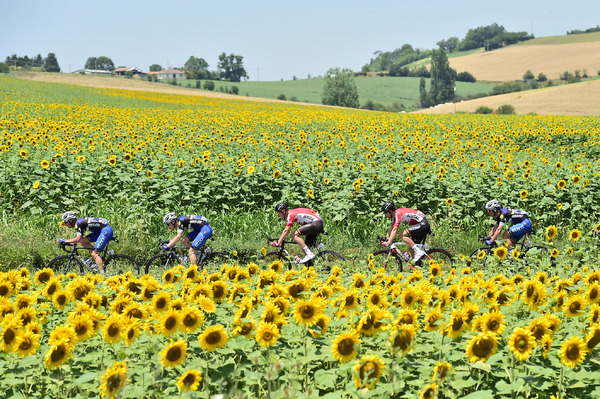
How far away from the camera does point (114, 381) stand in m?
2.60

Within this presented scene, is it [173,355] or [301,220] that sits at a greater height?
[173,355]

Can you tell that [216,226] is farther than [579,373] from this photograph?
Yes

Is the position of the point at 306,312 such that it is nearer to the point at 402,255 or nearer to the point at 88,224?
the point at 402,255

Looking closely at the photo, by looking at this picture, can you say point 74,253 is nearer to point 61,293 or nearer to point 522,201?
point 61,293

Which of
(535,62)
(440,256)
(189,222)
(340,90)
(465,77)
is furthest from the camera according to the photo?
(465,77)

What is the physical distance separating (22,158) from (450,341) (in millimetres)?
11956

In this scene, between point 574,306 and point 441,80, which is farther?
point 441,80

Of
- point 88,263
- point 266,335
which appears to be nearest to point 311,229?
point 88,263

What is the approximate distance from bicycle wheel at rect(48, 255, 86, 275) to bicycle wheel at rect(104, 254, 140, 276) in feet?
1.47

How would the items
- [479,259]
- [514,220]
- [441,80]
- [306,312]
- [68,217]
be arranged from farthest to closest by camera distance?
[441,80] → [514,220] → [68,217] → [479,259] → [306,312]

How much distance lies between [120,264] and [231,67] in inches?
5700

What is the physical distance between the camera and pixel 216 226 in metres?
11.3

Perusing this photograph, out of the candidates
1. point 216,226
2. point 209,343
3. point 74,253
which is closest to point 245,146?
point 216,226

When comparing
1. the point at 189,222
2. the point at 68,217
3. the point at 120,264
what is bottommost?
the point at 120,264
